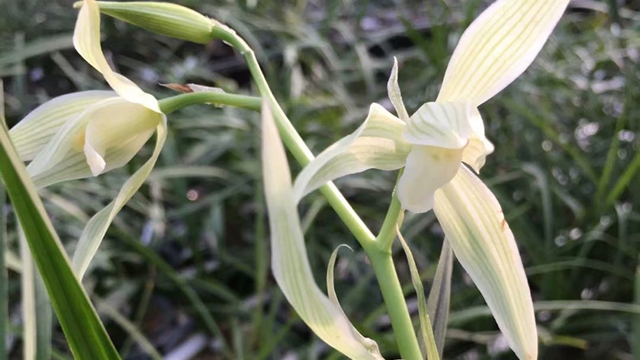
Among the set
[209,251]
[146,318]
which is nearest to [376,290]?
[209,251]

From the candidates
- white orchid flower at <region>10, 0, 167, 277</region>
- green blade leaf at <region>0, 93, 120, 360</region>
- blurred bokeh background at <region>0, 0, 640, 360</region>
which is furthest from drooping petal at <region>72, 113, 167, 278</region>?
blurred bokeh background at <region>0, 0, 640, 360</region>

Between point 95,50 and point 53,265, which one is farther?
point 95,50

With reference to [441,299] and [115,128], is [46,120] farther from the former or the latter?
[441,299]

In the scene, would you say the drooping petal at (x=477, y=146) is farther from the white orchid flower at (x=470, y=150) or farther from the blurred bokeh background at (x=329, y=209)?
the blurred bokeh background at (x=329, y=209)

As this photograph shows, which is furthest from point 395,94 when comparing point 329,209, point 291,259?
point 329,209

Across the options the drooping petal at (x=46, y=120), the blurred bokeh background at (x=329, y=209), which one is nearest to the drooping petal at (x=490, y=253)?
the drooping petal at (x=46, y=120)

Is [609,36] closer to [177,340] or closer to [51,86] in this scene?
[177,340]
